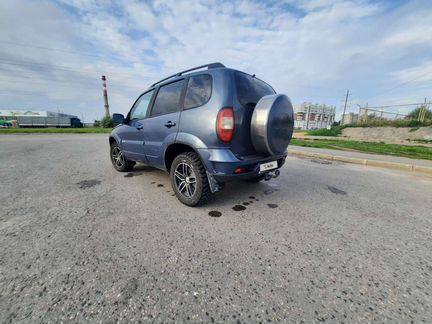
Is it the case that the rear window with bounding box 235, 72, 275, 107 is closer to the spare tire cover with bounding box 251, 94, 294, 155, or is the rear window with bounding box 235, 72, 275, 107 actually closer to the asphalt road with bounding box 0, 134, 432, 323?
the spare tire cover with bounding box 251, 94, 294, 155

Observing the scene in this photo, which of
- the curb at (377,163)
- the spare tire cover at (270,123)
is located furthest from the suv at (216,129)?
the curb at (377,163)

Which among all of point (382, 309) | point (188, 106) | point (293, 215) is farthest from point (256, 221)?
point (188, 106)

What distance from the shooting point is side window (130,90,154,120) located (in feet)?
11.2

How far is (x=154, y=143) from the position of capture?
3.06 m

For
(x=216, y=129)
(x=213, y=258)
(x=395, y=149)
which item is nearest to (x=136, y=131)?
(x=216, y=129)

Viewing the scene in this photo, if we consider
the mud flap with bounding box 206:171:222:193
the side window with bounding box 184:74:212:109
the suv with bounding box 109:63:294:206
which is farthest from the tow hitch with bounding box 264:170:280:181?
the side window with bounding box 184:74:212:109

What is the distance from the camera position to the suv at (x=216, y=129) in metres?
2.20

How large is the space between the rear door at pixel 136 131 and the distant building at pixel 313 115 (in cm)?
7222

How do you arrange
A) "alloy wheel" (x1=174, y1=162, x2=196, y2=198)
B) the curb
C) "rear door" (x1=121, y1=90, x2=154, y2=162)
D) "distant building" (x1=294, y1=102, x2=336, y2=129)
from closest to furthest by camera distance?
"alloy wheel" (x1=174, y1=162, x2=196, y2=198) < "rear door" (x1=121, y1=90, x2=154, y2=162) < the curb < "distant building" (x1=294, y1=102, x2=336, y2=129)

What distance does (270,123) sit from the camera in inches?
88.9

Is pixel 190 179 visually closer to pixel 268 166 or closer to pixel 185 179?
pixel 185 179

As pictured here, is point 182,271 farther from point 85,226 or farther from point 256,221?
point 85,226

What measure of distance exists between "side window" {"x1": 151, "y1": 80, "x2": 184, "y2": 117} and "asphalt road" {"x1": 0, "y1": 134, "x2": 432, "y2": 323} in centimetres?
144

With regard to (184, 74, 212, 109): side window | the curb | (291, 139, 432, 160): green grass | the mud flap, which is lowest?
the curb
